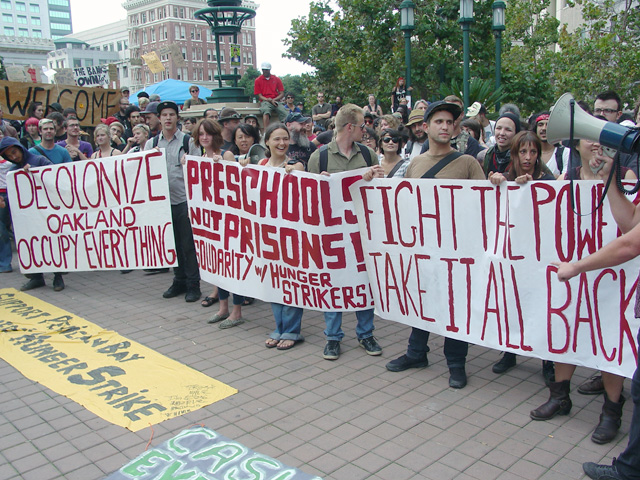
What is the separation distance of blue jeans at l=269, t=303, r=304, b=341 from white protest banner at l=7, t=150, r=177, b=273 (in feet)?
5.47

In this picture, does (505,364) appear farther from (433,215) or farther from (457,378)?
(433,215)

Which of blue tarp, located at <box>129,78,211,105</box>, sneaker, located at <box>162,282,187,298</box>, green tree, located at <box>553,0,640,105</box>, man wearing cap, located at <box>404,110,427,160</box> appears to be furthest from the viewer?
blue tarp, located at <box>129,78,211,105</box>

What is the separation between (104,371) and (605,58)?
50.1ft

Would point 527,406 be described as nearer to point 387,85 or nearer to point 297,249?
point 297,249

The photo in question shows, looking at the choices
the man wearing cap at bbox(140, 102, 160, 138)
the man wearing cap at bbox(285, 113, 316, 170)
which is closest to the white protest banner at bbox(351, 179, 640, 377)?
the man wearing cap at bbox(285, 113, 316, 170)

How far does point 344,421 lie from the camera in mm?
3939

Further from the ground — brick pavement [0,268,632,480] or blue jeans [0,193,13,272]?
blue jeans [0,193,13,272]

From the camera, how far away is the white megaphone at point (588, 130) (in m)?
2.85

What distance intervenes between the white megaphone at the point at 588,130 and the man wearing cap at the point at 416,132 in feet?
10.00

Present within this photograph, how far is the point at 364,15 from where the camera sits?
706 inches

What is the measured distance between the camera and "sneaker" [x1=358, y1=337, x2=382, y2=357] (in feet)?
16.7

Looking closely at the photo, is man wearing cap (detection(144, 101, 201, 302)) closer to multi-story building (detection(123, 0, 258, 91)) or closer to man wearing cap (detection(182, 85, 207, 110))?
man wearing cap (detection(182, 85, 207, 110))

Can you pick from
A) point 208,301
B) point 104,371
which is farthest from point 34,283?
point 104,371

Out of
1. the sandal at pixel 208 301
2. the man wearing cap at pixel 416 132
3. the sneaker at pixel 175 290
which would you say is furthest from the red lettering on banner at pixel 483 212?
the sneaker at pixel 175 290
